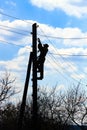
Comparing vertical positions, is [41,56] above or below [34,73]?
above

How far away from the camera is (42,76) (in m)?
25.1

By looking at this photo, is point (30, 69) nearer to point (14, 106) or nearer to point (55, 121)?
point (55, 121)

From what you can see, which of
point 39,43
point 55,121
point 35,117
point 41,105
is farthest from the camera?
point 41,105

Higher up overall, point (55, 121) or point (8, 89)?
point (8, 89)

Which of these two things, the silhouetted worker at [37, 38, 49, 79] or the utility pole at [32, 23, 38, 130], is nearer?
the utility pole at [32, 23, 38, 130]

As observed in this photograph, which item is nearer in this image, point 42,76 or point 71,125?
point 42,76

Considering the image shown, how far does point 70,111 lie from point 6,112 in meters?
11.6

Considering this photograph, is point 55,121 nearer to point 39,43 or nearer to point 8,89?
point 8,89

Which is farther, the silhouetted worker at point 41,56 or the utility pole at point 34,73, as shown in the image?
the silhouetted worker at point 41,56

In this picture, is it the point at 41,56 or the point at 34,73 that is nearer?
the point at 34,73

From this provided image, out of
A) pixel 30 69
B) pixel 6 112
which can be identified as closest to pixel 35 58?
pixel 30 69

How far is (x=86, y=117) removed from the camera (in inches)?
2221

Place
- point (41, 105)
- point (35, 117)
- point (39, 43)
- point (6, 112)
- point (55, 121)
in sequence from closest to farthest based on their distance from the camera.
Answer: point (35, 117)
point (39, 43)
point (55, 121)
point (41, 105)
point (6, 112)

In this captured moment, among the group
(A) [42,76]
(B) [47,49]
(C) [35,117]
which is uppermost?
(B) [47,49]
